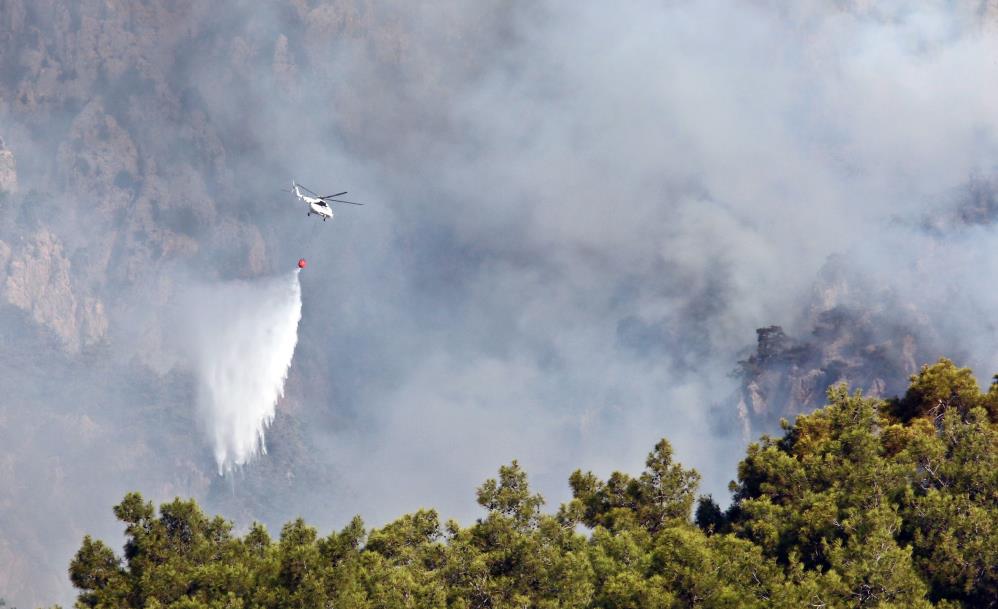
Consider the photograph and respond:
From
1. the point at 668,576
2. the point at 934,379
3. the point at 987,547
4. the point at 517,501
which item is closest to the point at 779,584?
the point at 668,576

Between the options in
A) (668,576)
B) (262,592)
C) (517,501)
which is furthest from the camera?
(517,501)

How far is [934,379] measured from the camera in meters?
143

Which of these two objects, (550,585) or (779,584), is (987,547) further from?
(550,585)

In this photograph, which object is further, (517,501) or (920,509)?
(517,501)

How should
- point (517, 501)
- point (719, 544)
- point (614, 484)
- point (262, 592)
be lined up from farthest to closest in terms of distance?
point (614, 484) < point (517, 501) < point (719, 544) < point (262, 592)

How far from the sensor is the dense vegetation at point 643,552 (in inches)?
3957

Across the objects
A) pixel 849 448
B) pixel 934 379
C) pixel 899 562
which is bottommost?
pixel 899 562

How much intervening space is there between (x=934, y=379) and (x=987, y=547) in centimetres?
3898

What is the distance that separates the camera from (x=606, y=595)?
105 meters

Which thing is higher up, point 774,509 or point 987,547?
point 774,509

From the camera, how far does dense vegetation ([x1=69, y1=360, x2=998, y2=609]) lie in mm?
100500

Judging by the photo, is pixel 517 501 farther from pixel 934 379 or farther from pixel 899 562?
pixel 934 379

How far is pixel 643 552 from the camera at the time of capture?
4488 inches

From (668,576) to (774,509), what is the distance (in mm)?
17087
